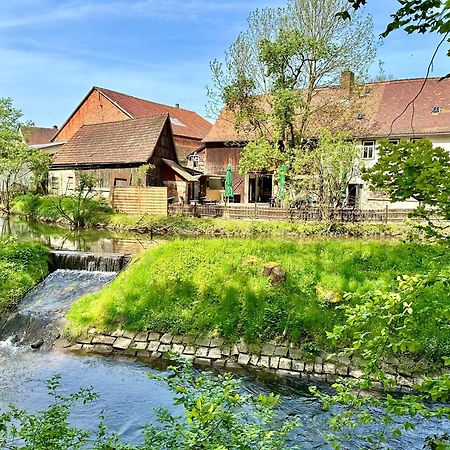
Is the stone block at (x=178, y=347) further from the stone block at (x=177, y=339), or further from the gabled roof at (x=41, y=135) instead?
the gabled roof at (x=41, y=135)

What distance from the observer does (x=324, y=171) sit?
66.1ft

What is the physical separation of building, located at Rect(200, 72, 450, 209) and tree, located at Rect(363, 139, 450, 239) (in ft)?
74.5

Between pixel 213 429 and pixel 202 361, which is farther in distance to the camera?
pixel 202 361

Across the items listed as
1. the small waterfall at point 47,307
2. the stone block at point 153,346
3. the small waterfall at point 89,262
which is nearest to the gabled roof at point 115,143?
Answer: the small waterfall at point 89,262

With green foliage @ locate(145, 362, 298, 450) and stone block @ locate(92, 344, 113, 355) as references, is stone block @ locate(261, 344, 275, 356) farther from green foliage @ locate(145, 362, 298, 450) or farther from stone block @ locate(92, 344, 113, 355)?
green foliage @ locate(145, 362, 298, 450)

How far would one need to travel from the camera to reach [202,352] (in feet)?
29.2

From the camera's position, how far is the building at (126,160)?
29.9 meters

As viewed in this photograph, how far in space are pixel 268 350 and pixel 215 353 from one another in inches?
43.3

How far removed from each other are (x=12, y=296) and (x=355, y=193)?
22945mm

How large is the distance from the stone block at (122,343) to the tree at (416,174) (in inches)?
295

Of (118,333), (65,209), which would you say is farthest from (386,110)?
(118,333)

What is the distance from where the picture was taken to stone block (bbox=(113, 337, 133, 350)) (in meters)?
9.20

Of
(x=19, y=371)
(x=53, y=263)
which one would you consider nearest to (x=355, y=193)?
(x=53, y=263)

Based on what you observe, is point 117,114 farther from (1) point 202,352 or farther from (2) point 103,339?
(1) point 202,352
